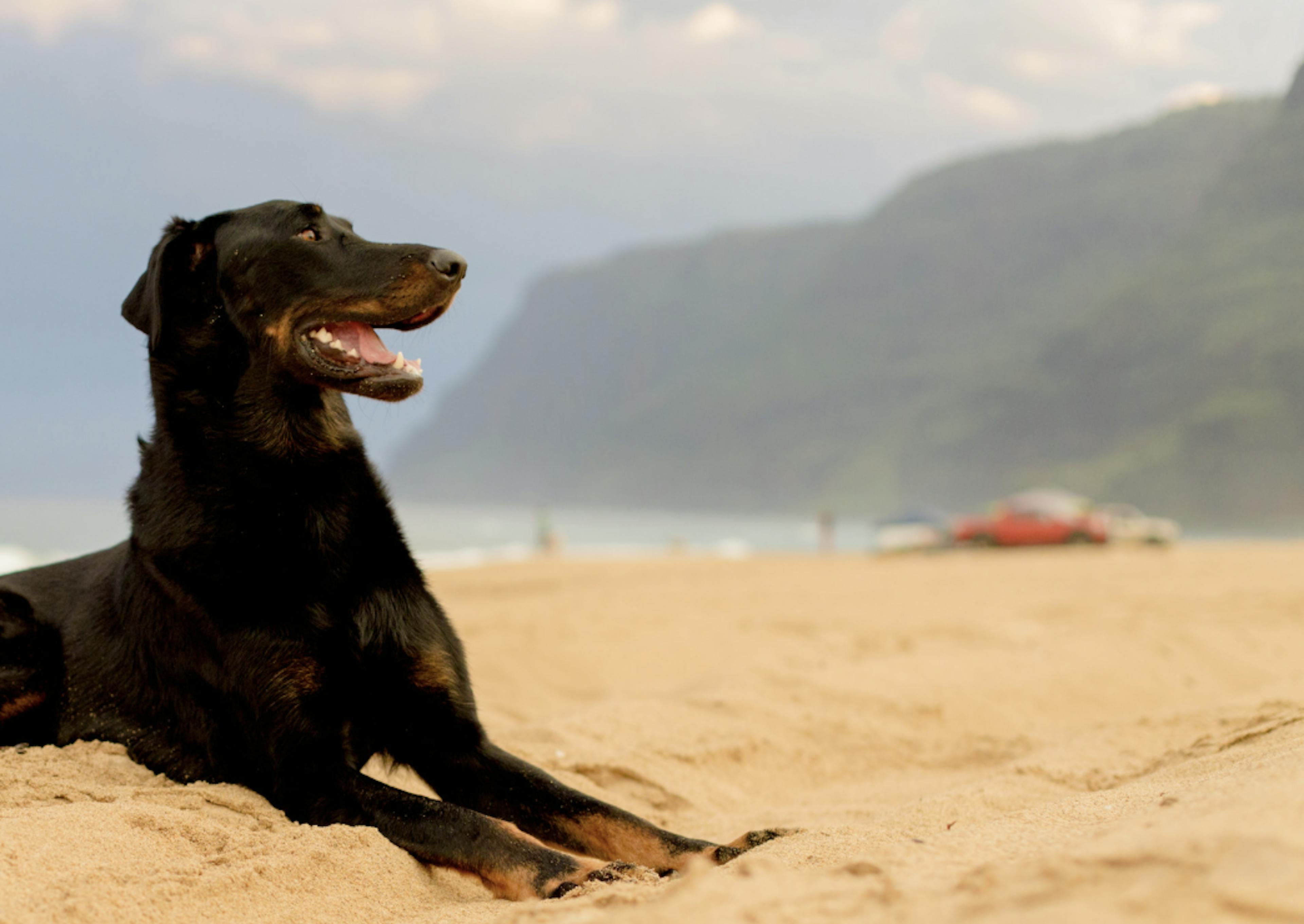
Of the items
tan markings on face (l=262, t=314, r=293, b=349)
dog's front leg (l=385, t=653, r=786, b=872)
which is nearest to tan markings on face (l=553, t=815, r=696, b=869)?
dog's front leg (l=385, t=653, r=786, b=872)

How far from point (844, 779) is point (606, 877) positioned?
2.19 meters

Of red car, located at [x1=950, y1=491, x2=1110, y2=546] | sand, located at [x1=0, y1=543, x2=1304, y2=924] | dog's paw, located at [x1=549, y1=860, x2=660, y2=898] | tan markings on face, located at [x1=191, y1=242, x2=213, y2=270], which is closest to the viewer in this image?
sand, located at [x1=0, y1=543, x2=1304, y2=924]

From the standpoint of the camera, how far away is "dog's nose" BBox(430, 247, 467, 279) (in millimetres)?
3145

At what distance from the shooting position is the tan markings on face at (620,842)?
2670mm

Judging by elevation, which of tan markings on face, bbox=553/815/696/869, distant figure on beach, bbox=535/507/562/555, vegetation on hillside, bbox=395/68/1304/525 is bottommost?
tan markings on face, bbox=553/815/696/869

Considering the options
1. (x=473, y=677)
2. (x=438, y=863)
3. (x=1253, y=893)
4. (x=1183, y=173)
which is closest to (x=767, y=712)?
(x=473, y=677)

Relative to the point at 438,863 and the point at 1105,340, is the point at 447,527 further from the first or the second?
the point at 438,863

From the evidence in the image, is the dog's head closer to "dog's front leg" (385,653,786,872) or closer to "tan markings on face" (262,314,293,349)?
"tan markings on face" (262,314,293,349)

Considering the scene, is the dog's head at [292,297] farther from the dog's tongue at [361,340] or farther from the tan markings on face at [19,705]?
the tan markings on face at [19,705]

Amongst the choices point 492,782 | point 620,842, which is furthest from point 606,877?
point 492,782

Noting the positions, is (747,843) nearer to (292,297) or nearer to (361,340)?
(361,340)

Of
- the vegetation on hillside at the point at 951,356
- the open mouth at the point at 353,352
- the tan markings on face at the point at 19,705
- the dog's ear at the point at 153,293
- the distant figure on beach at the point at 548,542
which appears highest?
the vegetation on hillside at the point at 951,356

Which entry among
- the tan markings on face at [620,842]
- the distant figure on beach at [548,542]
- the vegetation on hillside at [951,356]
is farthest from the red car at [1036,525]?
the tan markings on face at [620,842]

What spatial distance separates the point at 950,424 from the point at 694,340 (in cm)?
5046
